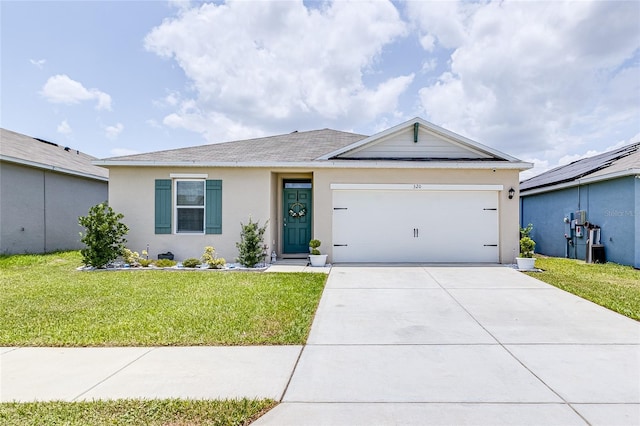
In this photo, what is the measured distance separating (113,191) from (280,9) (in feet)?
23.1

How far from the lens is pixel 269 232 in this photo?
1009 centimetres

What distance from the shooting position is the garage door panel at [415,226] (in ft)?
33.5

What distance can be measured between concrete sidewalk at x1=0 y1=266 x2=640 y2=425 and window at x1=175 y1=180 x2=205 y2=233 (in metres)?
6.32

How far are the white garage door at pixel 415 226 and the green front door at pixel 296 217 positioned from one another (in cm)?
123

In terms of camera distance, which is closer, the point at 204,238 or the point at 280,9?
the point at 280,9

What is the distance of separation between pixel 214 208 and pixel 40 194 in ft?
23.0

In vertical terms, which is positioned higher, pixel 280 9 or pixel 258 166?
pixel 280 9

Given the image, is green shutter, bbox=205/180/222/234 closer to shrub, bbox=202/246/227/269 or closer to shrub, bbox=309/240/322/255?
shrub, bbox=202/246/227/269

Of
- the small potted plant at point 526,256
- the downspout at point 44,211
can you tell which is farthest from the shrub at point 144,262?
the small potted plant at point 526,256

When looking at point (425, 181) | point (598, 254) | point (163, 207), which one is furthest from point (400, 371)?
point (598, 254)

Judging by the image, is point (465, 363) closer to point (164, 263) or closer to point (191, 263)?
point (191, 263)

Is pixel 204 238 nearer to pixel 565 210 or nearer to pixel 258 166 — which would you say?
pixel 258 166

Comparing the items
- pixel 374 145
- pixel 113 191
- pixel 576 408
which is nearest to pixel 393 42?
pixel 374 145

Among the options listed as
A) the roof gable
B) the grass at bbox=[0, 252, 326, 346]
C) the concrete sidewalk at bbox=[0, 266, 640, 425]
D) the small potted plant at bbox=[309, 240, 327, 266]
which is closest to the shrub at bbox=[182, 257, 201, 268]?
the grass at bbox=[0, 252, 326, 346]
